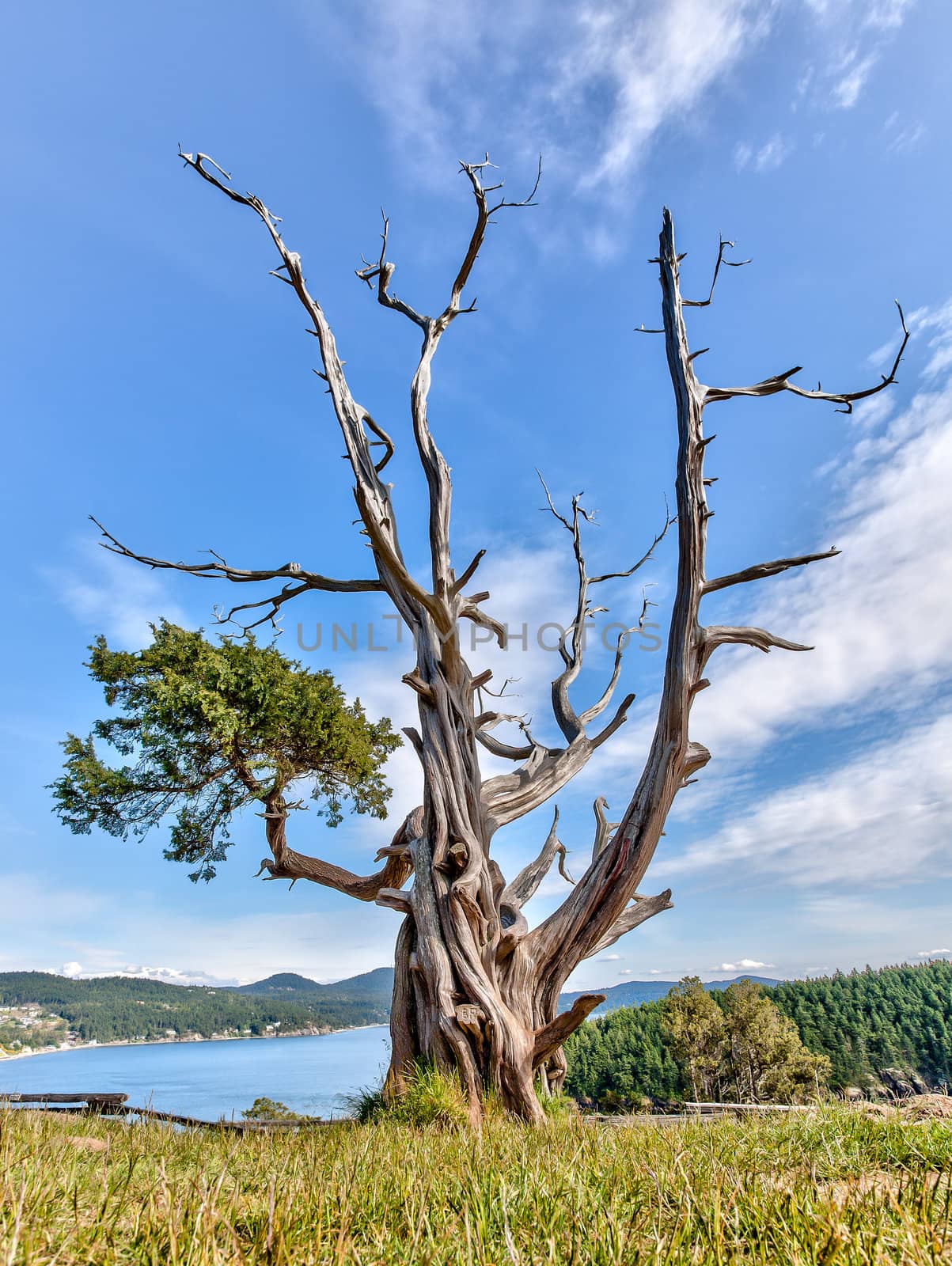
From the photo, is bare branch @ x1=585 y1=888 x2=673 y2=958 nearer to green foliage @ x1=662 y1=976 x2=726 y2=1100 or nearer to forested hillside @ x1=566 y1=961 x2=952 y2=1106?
green foliage @ x1=662 y1=976 x2=726 y2=1100

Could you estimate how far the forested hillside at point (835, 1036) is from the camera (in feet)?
131

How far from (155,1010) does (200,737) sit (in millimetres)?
43445

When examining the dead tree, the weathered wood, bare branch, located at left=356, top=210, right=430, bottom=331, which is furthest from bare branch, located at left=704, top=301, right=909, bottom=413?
the weathered wood

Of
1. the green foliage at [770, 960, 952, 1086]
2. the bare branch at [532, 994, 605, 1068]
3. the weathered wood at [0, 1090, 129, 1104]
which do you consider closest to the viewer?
the bare branch at [532, 994, 605, 1068]

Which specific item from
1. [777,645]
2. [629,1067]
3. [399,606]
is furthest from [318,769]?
[629,1067]

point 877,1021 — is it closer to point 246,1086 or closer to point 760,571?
point 246,1086

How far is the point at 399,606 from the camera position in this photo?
7.86m

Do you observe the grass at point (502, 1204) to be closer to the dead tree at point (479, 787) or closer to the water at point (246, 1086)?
the water at point (246, 1086)

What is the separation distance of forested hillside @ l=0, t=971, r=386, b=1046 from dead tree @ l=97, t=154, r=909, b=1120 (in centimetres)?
3049

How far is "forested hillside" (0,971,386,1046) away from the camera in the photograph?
35000 mm

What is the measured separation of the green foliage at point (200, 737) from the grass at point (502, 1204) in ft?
17.2

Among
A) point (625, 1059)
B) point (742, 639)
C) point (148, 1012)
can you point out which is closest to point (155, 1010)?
point (148, 1012)

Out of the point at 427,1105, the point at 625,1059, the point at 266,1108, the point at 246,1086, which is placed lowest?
the point at 625,1059

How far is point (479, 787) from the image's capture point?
736 centimetres
